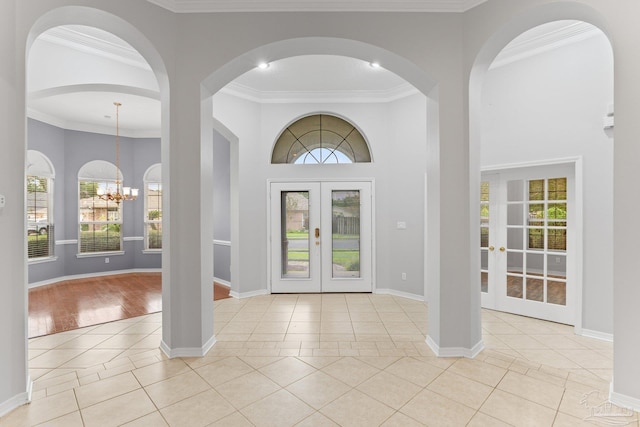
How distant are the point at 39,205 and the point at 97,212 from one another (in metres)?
1.07

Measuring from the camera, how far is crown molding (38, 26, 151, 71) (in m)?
3.10

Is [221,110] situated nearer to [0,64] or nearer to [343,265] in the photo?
[0,64]

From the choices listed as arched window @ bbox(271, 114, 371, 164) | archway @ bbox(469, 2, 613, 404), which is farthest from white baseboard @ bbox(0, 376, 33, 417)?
arched window @ bbox(271, 114, 371, 164)

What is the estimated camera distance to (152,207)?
7.42 meters

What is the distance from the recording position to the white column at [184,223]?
8.96 feet

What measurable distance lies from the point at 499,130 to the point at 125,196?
6859 millimetres

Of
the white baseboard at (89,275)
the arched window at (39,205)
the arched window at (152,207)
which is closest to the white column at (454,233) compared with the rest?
the white baseboard at (89,275)

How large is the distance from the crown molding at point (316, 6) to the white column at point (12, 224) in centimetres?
127

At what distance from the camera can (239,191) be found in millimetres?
4926

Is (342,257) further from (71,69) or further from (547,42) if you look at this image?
(71,69)

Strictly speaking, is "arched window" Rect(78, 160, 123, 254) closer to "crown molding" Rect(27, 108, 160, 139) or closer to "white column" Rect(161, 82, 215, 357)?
"crown molding" Rect(27, 108, 160, 139)

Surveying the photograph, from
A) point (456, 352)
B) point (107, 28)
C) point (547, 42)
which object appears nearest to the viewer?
point (107, 28)

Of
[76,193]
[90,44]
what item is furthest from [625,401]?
[76,193]

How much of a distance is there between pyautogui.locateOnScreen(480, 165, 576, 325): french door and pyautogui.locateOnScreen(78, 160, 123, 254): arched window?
7846 millimetres
